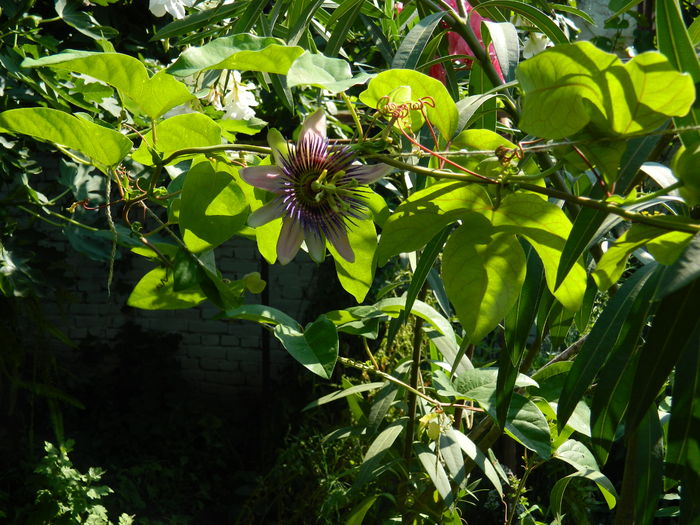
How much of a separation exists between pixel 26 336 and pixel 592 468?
371 centimetres

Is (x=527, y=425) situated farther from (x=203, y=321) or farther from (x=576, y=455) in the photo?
→ (x=203, y=321)

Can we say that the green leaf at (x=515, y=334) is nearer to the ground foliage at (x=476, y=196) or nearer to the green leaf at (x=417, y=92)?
the ground foliage at (x=476, y=196)

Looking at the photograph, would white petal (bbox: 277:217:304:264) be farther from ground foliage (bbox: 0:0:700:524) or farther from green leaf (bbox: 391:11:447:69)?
green leaf (bbox: 391:11:447:69)

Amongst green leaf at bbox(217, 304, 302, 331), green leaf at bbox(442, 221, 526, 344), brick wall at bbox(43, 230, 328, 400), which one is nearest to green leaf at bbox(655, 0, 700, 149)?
green leaf at bbox(442, 221, 526, 344)

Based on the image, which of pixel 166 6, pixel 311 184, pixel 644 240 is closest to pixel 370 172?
pixel 311 184

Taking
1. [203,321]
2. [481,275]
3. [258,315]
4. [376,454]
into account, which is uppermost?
[481,275]

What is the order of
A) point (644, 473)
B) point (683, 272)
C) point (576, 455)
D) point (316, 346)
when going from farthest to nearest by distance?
1. point (576, 455)
2. point (644, 473)
3. point (316, 346)
4. point (683, 272)

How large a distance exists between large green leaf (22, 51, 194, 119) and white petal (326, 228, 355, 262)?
11cm

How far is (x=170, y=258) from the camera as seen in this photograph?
575 millimetres

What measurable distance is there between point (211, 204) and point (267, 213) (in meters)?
0.05

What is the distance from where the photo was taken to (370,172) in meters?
0.39

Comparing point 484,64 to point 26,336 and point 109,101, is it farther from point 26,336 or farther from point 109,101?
point 26,336

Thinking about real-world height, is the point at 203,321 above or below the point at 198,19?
below

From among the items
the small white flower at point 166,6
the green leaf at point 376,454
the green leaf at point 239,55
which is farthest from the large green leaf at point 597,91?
the green leaf at point 376,454
